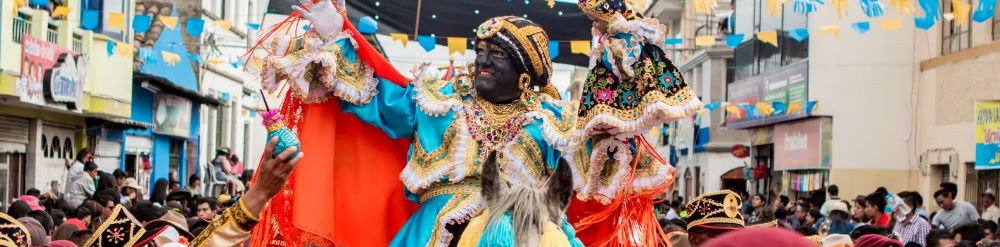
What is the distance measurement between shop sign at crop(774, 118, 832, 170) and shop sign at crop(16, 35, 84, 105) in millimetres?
12678

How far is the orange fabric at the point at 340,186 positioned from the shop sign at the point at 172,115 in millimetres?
22470

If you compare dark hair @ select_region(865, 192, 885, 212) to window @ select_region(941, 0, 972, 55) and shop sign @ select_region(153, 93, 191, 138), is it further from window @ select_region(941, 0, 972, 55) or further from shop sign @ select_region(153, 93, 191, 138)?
shop sign @ select_region(153, 93, 191, 138)

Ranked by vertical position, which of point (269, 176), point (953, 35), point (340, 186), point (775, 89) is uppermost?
point (953, 35)

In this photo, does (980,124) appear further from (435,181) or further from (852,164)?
(435,181)

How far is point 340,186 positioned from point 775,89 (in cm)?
2096

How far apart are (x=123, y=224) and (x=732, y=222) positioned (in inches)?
100

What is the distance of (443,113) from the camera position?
603cm

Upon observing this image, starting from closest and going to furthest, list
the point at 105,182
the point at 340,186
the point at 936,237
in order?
the point at 340,186, the point at 936,237, the point at 105,182

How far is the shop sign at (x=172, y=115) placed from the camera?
92.8 feet

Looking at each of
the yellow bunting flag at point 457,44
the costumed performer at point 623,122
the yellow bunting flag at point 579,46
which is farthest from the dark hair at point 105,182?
the costumed performer at point 623,122

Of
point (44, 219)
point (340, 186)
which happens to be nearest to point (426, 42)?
point (44, 219)

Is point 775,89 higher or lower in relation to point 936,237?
higher

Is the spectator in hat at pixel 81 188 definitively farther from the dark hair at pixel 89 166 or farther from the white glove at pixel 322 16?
the white glove at pixel 322 16

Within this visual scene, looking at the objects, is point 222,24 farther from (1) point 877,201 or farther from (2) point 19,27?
(1) point 877,201
